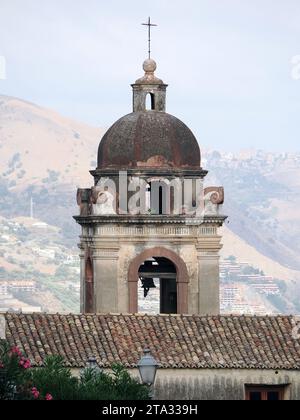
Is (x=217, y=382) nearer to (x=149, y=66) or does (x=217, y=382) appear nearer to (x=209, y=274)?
(x=209, y=274)

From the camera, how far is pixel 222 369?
63156 mm

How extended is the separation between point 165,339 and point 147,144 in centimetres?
670

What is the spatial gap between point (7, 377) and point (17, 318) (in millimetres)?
11743

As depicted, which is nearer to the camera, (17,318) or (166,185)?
(17,318)

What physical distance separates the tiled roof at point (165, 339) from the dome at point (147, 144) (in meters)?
5.22

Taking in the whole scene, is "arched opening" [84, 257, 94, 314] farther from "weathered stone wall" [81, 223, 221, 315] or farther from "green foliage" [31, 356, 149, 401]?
"green foliage" [31, 356, 149, 401]

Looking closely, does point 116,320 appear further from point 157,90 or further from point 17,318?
point 157,90

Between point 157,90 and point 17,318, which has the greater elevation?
point 157,90

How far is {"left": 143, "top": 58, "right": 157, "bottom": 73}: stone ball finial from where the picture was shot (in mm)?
69875

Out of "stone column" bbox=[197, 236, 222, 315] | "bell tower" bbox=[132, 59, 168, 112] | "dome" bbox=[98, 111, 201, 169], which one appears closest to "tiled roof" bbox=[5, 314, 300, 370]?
"stone column" bbox=[197, 236, 222, 315]
